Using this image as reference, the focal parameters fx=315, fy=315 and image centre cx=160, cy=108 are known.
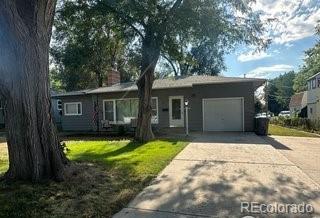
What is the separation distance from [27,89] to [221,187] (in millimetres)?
4265

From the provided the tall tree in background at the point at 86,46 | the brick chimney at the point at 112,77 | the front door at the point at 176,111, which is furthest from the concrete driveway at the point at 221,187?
the brick chimney at the point at 112,77

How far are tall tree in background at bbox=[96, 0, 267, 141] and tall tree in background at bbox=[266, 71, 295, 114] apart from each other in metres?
63.1

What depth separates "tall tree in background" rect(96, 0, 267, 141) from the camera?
1227 centimetres

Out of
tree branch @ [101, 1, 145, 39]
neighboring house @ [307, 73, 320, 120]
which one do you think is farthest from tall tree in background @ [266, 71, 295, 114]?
tree branch @ [101, 1, 145, 39]

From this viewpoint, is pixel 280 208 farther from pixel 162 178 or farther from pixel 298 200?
pixel 162 178

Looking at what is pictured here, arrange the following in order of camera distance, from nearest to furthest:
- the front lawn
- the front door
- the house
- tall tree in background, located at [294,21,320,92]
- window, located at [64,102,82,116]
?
the front lawn, the house, the front door, window, located at [64,102,82,116], tall tree in background, located at [294,21,320,92]

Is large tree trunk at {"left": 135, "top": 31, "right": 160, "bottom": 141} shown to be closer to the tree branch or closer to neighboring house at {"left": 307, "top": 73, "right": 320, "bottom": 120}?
the tree branch

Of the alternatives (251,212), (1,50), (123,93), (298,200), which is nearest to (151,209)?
(251,212)

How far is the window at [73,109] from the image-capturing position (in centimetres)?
Answer: 2247

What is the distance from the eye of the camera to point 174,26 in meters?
12.6

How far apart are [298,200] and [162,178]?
2897mm

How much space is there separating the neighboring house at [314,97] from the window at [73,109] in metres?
21.6

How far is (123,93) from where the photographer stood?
819 inches

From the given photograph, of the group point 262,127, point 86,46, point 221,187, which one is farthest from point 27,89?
point 86,46
